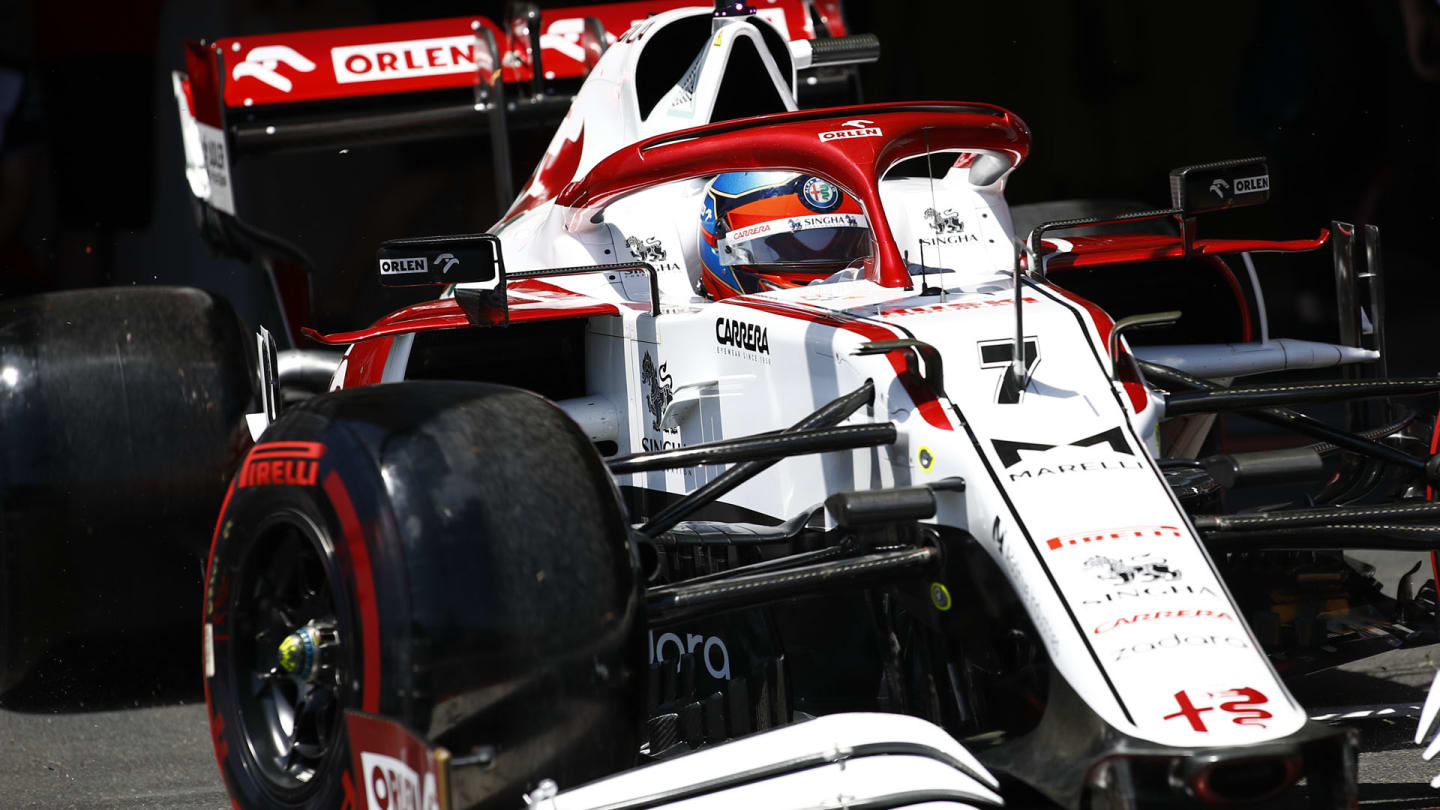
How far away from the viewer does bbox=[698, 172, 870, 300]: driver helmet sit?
14.0ft

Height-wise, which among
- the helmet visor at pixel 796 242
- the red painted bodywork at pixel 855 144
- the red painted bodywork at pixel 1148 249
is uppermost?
the red painted bodywork at pixel 855 144

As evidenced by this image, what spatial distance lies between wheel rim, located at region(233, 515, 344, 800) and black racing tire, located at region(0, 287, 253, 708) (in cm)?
200

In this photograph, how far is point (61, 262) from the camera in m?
8.73

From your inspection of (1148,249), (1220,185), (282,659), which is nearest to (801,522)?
(282,659)

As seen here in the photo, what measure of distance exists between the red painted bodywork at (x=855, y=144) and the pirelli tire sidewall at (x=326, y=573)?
4.60 feet

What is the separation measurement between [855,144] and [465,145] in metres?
5.44

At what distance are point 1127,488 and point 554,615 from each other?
110cm

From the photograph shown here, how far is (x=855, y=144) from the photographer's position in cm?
379

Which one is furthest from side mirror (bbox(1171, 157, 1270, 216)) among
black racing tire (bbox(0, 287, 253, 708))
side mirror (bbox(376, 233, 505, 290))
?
black racing tire (bbox(0, 287, 253, 708))

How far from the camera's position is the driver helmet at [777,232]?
14.0 feet

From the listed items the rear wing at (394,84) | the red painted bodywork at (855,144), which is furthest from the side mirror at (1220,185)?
the rear wing at (394,84)

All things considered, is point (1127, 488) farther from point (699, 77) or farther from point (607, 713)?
point (699, 77)

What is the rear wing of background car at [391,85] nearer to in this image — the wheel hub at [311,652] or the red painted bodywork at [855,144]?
the red painted bodywork at [855,144]

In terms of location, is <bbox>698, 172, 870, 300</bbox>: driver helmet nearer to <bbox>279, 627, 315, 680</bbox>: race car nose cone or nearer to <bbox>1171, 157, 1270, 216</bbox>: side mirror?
<bbox>1171, 157, 1270, 216</bbox>: side mirror
